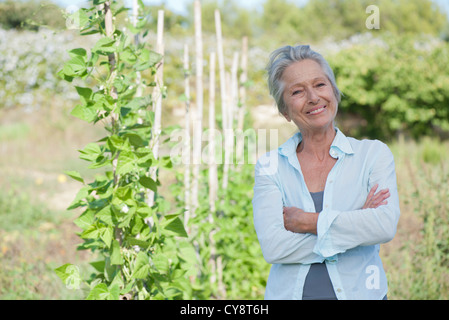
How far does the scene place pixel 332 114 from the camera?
169 centimetres

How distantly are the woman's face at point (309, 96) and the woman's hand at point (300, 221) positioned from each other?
13.3 inches

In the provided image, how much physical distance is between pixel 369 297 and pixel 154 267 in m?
1.03

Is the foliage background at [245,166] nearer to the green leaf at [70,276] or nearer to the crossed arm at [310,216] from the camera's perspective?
the green leaf at [70,276]

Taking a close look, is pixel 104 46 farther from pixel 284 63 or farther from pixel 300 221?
pixel 300 221

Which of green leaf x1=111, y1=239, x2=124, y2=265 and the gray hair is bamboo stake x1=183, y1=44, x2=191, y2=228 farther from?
the gray hair

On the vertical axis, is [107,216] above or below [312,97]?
below

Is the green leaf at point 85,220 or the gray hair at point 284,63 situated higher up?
the gray hair at point 284,63

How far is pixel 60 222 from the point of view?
545 centimetres

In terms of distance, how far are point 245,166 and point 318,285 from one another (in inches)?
88.4

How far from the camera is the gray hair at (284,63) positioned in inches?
66.9

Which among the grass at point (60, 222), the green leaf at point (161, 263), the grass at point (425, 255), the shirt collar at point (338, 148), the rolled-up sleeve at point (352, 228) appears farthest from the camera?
the grass at point (60, 222)

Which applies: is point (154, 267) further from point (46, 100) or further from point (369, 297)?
point (46, 100)

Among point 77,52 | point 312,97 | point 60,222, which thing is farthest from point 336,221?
point 60,222

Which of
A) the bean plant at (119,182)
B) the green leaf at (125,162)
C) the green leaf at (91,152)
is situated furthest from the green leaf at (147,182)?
the green leaf at (91,152)
